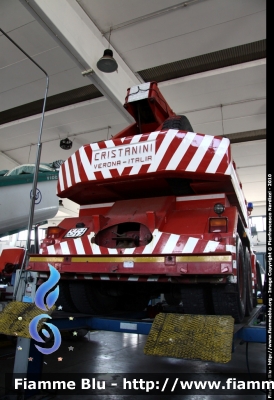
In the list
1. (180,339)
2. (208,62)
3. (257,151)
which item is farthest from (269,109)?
(257,151)

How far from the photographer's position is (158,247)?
2.12 metres

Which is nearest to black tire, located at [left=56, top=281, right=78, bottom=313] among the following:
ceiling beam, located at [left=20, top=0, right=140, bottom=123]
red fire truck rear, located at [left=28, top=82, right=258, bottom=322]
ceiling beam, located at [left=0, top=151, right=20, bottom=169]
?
red fire truck rear, located at [left=28, top=82, right=258, bottom=322]

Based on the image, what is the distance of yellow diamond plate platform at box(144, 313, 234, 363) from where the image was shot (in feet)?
5.09

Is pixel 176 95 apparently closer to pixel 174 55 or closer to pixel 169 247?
pixel 174 55

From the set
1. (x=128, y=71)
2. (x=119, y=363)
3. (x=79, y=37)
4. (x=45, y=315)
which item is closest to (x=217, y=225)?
(x=45, y=315)

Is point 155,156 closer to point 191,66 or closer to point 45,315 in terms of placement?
point 45,315

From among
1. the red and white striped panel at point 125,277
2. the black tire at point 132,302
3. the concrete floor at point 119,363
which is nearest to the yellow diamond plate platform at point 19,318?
the red and white striped panel at point 125,277

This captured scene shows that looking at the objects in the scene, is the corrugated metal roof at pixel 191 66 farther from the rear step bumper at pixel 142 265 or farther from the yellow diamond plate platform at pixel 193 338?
the yellow diamond plate platform at pixel 193 338

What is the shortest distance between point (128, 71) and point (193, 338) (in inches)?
227

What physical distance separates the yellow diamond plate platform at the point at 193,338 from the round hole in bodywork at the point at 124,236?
0.70m

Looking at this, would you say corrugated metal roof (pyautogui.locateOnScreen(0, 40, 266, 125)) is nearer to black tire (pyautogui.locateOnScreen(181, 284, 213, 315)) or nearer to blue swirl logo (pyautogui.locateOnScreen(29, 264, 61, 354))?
black tire (pyautogui.locateOnScreen(181, 284, 213, 315))

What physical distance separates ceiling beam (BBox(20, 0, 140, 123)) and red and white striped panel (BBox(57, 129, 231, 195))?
115 inches

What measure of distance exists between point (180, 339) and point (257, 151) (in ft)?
31.2

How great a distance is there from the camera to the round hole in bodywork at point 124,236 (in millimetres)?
2393
